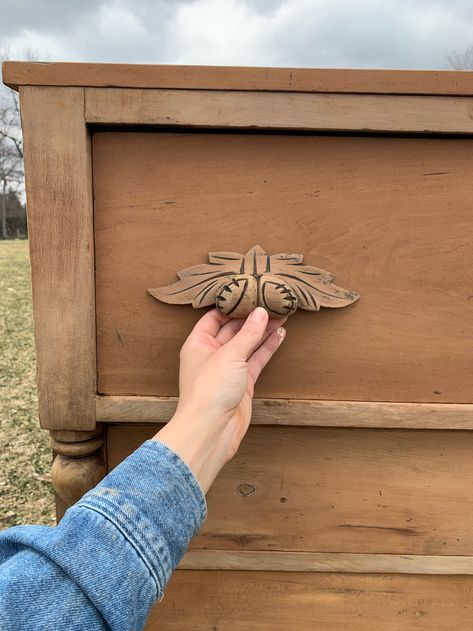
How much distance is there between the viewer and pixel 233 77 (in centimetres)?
70

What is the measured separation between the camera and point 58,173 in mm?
719

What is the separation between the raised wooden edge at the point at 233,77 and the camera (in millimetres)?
695

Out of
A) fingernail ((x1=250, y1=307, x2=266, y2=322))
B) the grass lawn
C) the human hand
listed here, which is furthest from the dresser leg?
the grass lawn

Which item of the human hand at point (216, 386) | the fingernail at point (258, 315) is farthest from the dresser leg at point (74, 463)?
the fingernail at point (258, 315)

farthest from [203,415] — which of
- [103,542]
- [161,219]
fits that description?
[161,219]

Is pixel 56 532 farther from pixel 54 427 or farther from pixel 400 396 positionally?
pixel 400 396

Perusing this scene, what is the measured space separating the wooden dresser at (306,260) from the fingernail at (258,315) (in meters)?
0.09

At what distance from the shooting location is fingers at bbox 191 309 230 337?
751 millimetres

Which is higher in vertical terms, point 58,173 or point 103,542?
point 58,173

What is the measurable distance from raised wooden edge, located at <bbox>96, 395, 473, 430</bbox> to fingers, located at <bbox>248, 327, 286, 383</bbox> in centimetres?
6

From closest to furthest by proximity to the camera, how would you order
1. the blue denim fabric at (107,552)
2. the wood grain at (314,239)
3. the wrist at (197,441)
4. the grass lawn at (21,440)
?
the blue denim fabric at (107,552)
the wrist at (197,441)
the wood grain at (314,239)
the grass lawn at (21,440)

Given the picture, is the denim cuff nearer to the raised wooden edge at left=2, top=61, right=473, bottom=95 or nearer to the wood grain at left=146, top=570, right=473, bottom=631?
the wood grain at left=146, top=570, right=473, bottom=631

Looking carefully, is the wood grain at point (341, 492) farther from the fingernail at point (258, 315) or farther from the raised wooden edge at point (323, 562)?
the fingernail at point (258, 315)

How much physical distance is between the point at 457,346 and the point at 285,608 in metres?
0.57
